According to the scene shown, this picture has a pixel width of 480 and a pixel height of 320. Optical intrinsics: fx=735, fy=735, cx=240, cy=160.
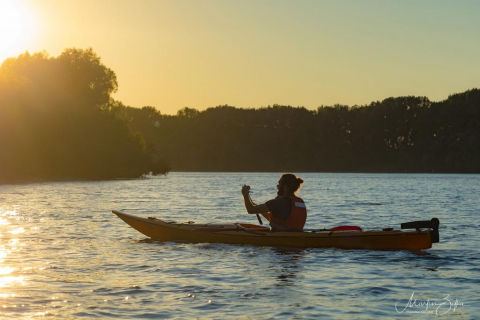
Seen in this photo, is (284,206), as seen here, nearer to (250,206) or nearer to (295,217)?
(295,217)

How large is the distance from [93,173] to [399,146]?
77.2 m

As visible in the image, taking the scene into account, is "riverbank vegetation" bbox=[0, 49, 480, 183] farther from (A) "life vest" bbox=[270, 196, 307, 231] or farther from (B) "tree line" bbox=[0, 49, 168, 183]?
(A) "life vest" bbox=[270, 196, 307, 231]

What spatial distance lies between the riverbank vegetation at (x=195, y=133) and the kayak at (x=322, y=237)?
4148cm

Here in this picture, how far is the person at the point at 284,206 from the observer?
46.8 feet

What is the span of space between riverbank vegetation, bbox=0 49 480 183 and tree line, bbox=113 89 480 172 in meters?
0.19

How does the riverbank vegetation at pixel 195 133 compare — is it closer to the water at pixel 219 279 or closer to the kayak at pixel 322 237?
the water at pixel 219 279

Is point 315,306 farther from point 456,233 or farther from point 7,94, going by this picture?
point 7,94

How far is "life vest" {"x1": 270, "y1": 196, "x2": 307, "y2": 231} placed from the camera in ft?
48.5

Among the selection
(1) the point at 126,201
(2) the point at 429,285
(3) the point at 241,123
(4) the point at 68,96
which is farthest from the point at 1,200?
(3) the point at 241,123

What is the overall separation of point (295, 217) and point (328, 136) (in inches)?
4958
